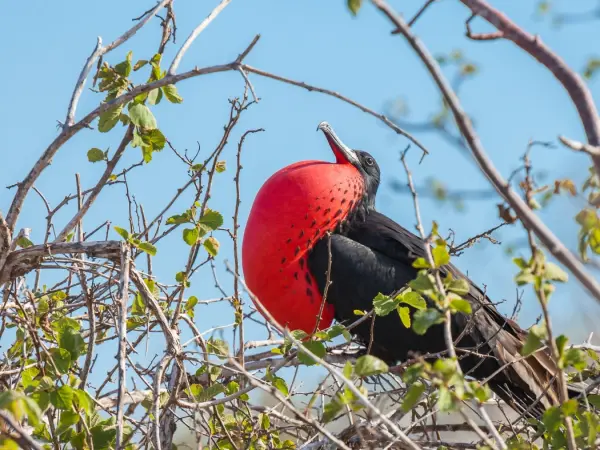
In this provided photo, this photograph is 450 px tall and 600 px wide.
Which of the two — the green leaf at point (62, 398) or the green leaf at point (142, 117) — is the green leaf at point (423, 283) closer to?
the green leaf at point (62, 398)

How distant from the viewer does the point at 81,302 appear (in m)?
3.26

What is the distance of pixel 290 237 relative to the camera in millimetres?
3703

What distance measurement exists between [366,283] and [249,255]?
0.50 metres

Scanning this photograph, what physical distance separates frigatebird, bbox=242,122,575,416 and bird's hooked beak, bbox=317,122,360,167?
0.17 m

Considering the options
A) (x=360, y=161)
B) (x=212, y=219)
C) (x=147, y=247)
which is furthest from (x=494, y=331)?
(x=147, y=247)

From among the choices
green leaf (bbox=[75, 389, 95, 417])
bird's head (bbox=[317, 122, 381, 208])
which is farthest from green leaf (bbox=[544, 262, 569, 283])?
bird's head (bbox=[317, 122, 381, 208])

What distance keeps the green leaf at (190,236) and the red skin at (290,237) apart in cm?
82

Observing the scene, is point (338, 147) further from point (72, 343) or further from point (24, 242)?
point (72, 343)

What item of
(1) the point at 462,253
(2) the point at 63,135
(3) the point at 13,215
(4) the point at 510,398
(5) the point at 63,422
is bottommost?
(4) the point at 510,398

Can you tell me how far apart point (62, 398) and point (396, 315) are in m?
1.92

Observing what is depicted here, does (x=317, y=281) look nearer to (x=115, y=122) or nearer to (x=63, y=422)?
(x=115, y=122)

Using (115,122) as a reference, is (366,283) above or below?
below

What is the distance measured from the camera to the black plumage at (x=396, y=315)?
3701 mm

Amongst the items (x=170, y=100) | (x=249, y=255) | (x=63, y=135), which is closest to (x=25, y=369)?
(x=63, y=135)
